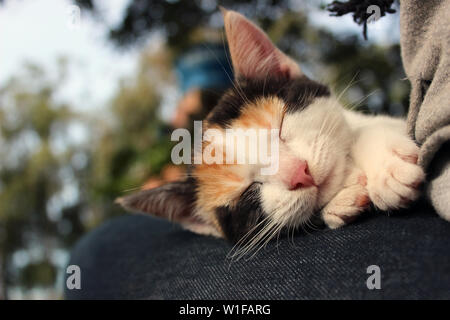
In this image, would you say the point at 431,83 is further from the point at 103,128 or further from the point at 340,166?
the point at 103,128

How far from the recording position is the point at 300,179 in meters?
0.69

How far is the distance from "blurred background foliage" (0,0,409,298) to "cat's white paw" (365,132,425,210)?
88 centimetres

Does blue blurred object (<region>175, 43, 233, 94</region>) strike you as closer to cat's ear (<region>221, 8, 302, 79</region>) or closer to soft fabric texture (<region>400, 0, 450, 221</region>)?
cat's ear (<region>221, 8, 302, 79</region>)

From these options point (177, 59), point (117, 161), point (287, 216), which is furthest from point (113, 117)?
point (287, 216)

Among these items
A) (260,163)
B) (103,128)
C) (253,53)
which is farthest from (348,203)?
(103,128)

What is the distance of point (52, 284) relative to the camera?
7.18 ft

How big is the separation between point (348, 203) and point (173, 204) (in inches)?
18.0

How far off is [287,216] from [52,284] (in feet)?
6.53

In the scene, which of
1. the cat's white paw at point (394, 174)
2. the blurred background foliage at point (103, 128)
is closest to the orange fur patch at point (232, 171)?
the cat's white paw at point (394, 174)

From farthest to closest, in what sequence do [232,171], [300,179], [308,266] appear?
[232,171]
[300,179]
[308,266]

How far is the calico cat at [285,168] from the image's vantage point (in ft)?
2.05

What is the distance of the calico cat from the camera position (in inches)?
24.6
